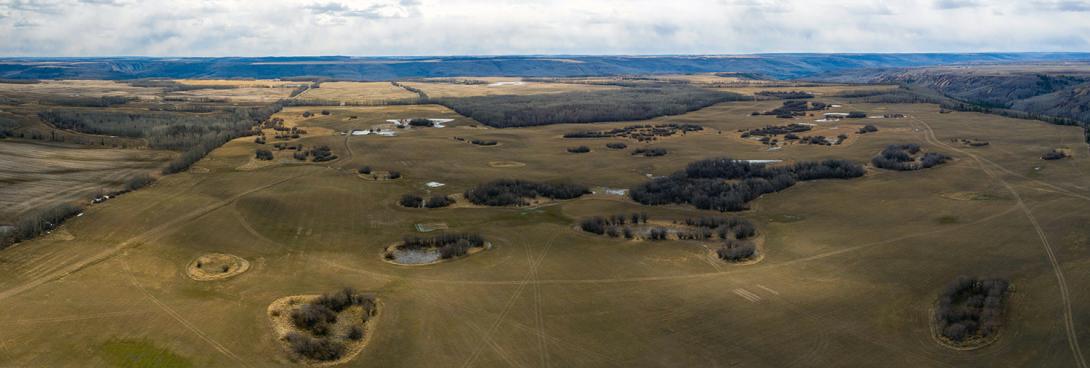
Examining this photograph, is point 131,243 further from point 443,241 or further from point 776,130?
point 776,130

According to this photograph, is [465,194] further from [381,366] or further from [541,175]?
[381,366]

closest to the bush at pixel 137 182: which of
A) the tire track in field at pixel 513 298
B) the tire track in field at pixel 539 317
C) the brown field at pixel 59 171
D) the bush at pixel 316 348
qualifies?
the brown field at pixel 59 171

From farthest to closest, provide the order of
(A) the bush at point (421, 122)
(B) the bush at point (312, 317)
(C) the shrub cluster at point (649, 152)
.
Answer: (A) the bush at point (421, 122), (C) the shrub cluster at point (649, 152), (B) the bush at point (312, 317)

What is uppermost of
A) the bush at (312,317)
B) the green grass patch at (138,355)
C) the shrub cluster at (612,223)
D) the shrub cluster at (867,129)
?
the shrub cluster at (867,129)

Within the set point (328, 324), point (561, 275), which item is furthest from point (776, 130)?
point (328, 324)

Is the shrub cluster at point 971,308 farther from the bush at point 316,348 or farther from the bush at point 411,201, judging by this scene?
the bush at point 411,201

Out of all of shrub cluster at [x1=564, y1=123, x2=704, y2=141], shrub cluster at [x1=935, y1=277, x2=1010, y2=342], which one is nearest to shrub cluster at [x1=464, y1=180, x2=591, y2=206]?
shrub cluster at [x1=935, y1=277, x2=1010, y2=342]

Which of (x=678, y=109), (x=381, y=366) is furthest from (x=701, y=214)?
(x=678, y=109)
